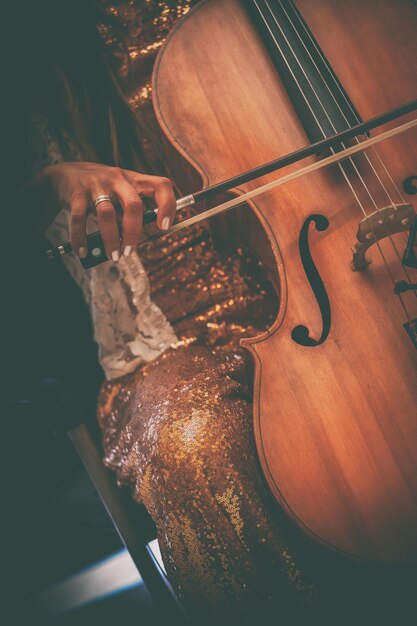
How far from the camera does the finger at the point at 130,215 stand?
1.86 ft

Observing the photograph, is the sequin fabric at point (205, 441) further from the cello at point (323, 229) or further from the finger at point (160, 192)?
the finger at point (160, 192)

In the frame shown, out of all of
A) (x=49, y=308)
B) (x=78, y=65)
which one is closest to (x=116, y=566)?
(x=49, y=308)

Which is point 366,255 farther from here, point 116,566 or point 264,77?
point 116,566

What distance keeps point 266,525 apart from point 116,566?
0.83 metres

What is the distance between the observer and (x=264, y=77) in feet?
2.54

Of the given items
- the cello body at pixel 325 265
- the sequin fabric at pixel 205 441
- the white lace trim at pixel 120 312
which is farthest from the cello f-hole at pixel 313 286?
the white lace trim at pixel 120 312

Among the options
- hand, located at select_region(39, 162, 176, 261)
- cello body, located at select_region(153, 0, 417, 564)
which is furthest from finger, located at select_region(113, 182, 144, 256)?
cello body, located at select_region(153, 0, 417, 564)

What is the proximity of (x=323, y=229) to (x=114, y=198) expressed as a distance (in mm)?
337

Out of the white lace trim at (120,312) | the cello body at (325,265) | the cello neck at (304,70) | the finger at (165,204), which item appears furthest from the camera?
the white lace trim at (120,312)

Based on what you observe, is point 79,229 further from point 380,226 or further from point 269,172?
point 380,226

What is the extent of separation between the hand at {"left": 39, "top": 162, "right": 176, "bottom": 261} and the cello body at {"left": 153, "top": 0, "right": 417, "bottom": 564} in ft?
0.44

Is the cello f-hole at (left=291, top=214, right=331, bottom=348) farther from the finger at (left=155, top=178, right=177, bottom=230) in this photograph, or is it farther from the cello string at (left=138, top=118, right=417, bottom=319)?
the finger at (left=155, top=178, right=177, bottom=230)

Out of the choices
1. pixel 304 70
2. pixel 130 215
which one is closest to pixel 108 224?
Result: pixel 130 215

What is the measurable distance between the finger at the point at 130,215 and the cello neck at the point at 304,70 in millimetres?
357
